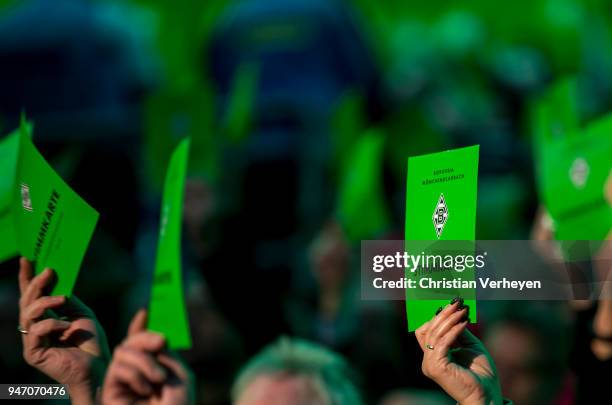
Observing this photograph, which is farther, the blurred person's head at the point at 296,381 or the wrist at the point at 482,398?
the blurred person's head at the point at 296,381

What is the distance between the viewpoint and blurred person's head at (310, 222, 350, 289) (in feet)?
13.7

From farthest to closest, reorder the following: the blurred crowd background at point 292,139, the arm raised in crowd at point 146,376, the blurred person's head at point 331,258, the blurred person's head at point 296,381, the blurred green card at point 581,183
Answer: the blurred person's head at point 331,258 → the blurred crowd background at point 292,139 → the blurred green card at point 581,183 → the blurred person's head at point 296,381 → the arm raised in crowd at point 146,376

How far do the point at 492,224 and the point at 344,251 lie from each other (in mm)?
1075

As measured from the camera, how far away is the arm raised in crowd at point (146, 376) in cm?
182

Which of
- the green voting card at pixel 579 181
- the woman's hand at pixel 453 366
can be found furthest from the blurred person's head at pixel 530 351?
the woman's hand at pixel 453 366

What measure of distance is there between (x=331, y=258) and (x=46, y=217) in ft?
8.13

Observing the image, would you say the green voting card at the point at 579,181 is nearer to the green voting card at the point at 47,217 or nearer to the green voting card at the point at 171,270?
the green voting card at the point at 171,270

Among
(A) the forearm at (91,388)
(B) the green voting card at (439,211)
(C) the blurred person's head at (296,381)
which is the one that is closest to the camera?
(B) the green voting card at (439,211)

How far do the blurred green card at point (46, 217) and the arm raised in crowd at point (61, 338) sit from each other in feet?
0.08

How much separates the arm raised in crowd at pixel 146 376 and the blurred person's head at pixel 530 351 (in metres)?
1.01

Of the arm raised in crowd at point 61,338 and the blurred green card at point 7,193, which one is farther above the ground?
the blurred green card at point 7,193

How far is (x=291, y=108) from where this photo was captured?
6691 mm

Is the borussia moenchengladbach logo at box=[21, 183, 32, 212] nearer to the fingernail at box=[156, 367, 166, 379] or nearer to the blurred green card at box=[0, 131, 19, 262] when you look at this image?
the blurred green card at box=[0, 131, 19, 262]

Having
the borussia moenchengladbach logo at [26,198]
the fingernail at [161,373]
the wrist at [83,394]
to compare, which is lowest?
the wrist at [83,394]
